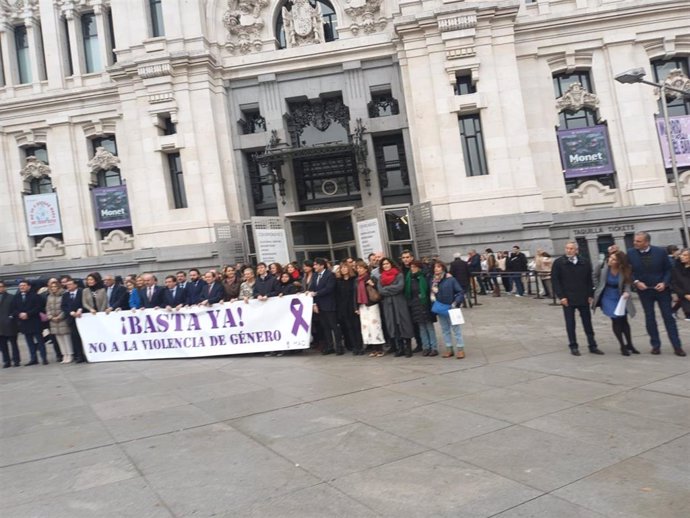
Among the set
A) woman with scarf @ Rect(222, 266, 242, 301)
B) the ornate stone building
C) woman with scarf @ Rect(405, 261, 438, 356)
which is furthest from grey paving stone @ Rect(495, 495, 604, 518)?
the ornate stone building

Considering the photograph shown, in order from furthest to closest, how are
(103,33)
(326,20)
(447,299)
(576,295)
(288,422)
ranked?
(103,33) < (326,20) < (447,299) < (576,295) < (288,422)

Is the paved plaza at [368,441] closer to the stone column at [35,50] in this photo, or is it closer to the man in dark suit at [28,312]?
the man in dark suit at [28,312]

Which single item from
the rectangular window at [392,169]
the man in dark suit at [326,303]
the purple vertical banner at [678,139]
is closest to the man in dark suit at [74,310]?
the man in dark suit at [326,303]

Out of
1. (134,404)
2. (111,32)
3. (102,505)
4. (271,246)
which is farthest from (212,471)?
(111,32)

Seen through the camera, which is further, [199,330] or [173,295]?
[173,295]

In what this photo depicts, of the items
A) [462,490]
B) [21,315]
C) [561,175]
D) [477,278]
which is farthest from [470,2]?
[462,490]

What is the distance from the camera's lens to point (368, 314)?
940 cm

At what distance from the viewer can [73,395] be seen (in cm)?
781

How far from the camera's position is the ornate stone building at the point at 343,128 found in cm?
1928

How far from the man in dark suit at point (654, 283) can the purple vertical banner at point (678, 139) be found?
1503 cm

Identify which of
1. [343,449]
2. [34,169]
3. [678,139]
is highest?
[34,169]

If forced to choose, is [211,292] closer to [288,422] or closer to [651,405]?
[288,422]

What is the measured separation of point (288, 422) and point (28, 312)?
878 cm

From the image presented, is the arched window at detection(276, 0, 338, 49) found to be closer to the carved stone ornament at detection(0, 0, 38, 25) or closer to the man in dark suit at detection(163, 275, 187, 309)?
the carved stone ornament at detection(0, 0, 38, 25)
